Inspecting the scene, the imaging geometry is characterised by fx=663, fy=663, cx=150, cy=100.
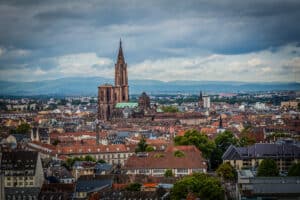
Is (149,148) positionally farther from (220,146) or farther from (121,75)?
(121,75)

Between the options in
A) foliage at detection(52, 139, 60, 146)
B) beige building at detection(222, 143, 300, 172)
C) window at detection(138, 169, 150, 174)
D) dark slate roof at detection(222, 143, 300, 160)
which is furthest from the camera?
foliage at detection(52, 139, 60, 146)

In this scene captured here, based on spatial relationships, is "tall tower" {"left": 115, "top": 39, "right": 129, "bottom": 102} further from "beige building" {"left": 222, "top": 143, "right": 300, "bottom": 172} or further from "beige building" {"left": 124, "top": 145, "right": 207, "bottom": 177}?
"beige building" {"left": 124, "top": 145, "right": 207, "bottom": 177}

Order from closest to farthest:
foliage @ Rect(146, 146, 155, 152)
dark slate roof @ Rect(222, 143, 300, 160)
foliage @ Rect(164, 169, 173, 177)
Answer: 1. foliage @ Rect(164, 169, 173, 177)
2. dark slate roof @ Rect(222, 143, 300, 160)
3. foliage @ Rect(146, 146, 155, 152)

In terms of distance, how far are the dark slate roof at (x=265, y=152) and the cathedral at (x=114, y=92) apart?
287 feet

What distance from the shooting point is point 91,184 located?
53.8 m

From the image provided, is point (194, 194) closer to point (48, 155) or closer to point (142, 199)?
point (142, 199)

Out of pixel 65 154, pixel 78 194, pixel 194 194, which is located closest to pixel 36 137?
pixel 65 154

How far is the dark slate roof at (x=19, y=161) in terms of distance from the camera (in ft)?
192

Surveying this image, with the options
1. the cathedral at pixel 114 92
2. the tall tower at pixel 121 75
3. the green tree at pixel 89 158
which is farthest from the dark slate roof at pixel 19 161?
the tall tower at pixel 121 75

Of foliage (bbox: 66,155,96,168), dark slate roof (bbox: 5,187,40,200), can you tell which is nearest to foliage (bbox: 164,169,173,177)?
foliage (bbox: 66,155,96,168)

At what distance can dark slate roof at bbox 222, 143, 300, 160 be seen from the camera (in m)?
70.1

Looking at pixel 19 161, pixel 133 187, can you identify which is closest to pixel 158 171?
pixel 133 187

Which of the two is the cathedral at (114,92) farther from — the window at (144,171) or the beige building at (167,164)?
the window at (144,171)

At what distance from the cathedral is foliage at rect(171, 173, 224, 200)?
109940 mm
